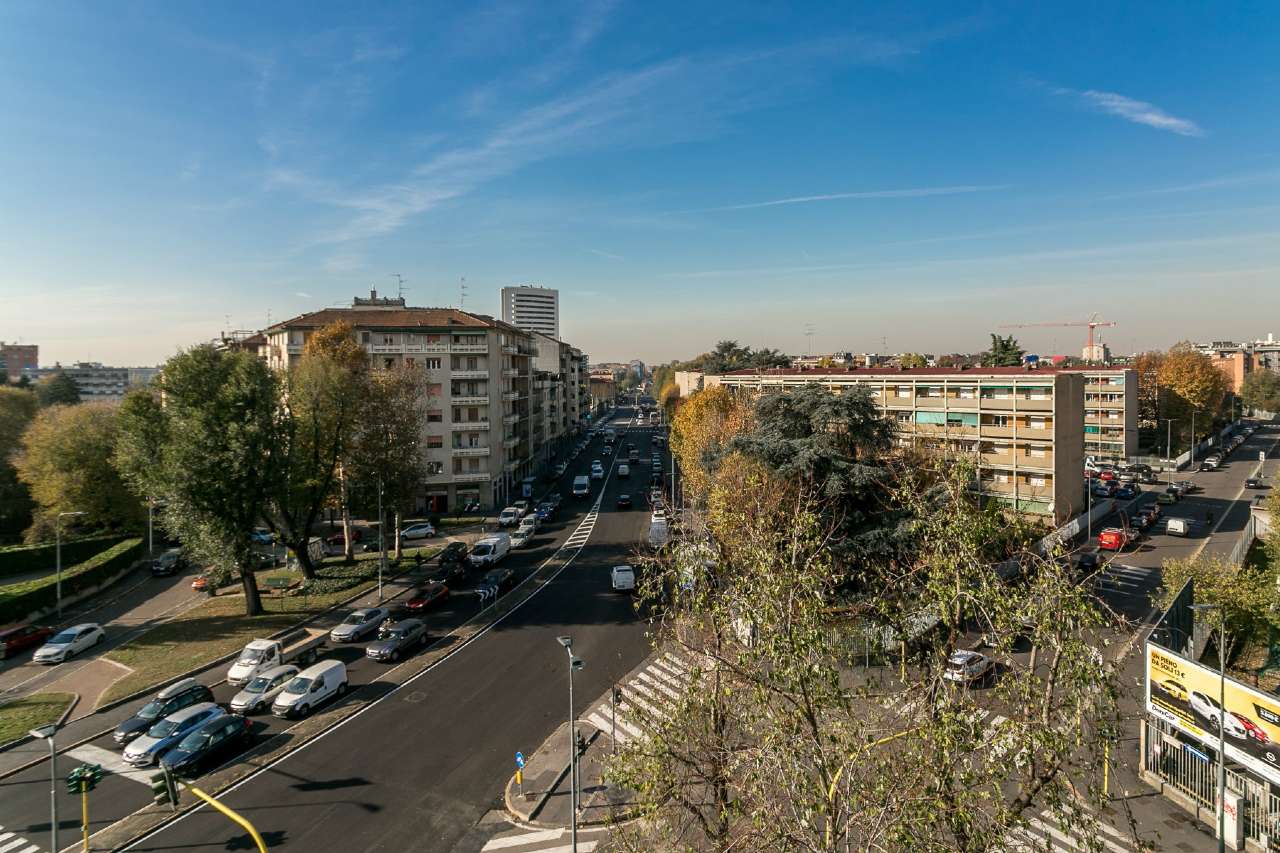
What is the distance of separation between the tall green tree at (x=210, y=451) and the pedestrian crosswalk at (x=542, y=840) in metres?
20.8

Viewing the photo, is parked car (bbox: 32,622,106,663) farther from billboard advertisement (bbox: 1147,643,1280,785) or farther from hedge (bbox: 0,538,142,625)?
billboard advertisement (bbox: 1147,643,1280,785)

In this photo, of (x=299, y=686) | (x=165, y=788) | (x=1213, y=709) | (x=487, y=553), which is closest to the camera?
(x=165, y=788)

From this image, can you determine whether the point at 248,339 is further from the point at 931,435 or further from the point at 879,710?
the point at 879,710

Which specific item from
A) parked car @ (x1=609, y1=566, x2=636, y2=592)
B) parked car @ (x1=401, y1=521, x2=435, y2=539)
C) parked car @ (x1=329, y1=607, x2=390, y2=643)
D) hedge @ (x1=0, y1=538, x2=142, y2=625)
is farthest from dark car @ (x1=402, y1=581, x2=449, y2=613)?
hedge @ (x1=0, y1=538, x2=142, y2=625)

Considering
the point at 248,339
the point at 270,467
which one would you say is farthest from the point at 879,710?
the point at 248,339

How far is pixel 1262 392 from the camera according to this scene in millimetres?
115000

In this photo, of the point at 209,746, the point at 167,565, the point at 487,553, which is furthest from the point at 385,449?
the point at 209,746

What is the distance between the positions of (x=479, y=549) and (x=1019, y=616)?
34.6 meters

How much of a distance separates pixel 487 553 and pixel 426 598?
766 centimetres

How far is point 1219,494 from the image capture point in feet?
188

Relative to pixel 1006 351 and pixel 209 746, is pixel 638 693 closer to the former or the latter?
pixel 209 746

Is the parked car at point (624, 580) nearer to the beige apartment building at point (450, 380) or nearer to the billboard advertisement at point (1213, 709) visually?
the billboard advertisement at point (1213, 709)

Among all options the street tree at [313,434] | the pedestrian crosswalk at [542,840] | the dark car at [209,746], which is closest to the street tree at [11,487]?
the street tree at [313,434]

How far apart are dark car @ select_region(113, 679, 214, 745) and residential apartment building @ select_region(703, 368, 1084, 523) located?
101 ft
